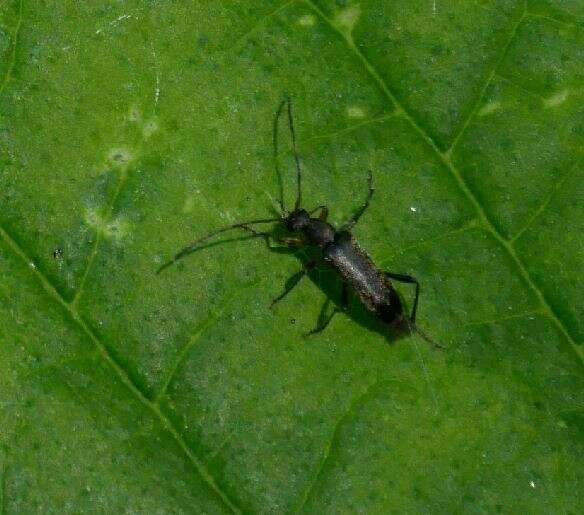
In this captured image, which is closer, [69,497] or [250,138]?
[69,497]

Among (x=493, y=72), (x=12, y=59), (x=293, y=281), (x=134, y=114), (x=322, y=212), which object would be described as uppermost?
(x=12, y=59)

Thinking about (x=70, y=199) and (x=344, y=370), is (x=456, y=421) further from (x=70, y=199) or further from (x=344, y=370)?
(x=70, y=199)

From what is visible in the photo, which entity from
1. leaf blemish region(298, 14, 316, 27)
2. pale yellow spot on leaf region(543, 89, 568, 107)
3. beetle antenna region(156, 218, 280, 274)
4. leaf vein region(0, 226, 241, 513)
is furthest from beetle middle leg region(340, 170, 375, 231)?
leaf vein region(0, 226, 241, 513)

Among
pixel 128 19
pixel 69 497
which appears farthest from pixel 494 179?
pixel 69 497

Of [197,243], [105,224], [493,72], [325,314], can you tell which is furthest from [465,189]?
[105,224]

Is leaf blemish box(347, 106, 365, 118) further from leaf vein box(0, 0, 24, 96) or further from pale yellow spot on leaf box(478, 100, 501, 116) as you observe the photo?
leaf vein box(0, 0, 24, 96)

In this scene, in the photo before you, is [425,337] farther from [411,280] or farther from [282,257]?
[282,257]

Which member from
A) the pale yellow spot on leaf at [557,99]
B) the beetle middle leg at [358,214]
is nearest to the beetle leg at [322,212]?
the beetle middle leg at [358,214]
